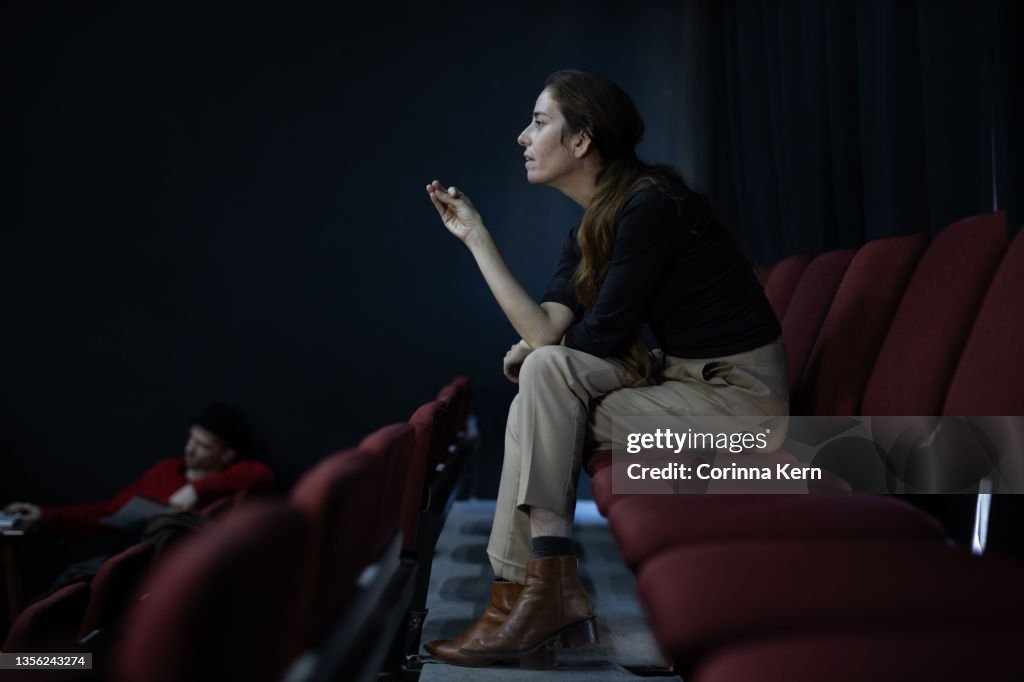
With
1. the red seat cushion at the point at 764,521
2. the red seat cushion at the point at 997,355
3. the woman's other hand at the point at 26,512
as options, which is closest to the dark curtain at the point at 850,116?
the red seat cushion at the point at 997,355

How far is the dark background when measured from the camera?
4.00 meters

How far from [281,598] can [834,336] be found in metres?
1.47

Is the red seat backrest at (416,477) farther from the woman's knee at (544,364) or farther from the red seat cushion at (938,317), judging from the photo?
the red seat cushion at (938,317)

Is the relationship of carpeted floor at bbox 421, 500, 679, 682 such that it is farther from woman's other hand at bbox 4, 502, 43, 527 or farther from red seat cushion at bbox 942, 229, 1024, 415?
woman's other hand at bbox 4, 502, 43, 527

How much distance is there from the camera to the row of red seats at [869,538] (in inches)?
26.1

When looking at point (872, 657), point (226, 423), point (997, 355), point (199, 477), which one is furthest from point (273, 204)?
point (872, 657)

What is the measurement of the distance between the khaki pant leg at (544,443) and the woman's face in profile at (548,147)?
42cm

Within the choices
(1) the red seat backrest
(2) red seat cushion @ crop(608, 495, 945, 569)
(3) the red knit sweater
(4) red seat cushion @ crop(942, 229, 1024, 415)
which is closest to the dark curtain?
(4) red seat cushion @ crop(942, 229, 1024, 415)

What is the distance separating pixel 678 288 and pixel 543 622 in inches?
24.2

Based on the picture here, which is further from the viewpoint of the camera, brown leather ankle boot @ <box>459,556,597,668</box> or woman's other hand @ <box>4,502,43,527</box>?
woman's other hand @ <box>4,502,43,527</box>

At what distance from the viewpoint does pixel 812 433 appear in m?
1.79

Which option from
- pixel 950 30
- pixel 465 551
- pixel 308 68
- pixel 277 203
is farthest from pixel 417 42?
pixel 950 30

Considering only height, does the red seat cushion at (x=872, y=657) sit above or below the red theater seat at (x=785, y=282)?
below

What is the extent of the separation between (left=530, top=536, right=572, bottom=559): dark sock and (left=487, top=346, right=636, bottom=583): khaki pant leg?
0.04 metres
